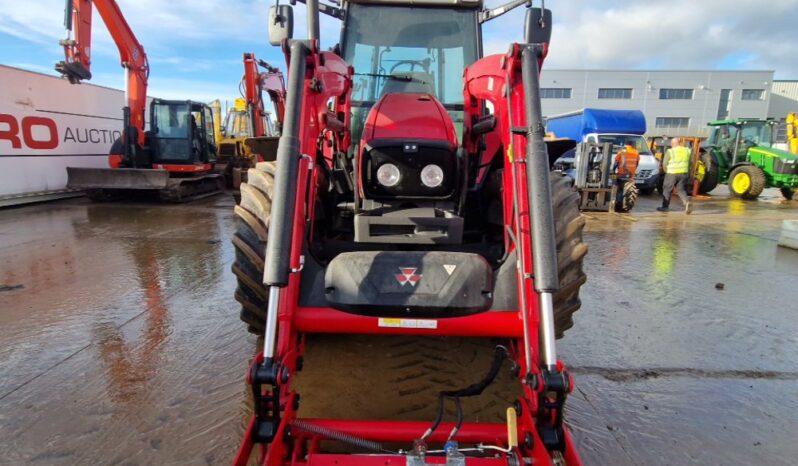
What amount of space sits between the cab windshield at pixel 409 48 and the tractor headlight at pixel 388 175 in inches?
44.0

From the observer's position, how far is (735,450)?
2373 millimetres

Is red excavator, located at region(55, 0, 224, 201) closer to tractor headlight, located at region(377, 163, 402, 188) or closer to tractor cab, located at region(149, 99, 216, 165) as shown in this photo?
tractor cab, located at region(149, 99, 216, 165)

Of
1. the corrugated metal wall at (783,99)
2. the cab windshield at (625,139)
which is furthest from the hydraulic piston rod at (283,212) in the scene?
the corrugated metal wall at (783,99)

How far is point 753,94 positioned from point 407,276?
60.0m

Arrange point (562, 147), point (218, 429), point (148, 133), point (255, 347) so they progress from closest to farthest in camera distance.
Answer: point (218, 429), point (562, 147), point (255, 347), point (148, 133)

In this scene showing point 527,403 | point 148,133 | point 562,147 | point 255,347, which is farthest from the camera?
point 148,133

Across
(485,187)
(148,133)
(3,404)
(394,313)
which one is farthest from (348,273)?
(148,133)

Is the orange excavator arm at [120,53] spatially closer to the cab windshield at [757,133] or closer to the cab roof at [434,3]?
the cab roof at [434,3]

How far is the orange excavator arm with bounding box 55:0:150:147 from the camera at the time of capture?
9148 millimetres

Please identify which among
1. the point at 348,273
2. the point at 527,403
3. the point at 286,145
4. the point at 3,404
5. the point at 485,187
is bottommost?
the point at 3,404

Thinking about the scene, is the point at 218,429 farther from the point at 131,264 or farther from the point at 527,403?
the point at 131,264

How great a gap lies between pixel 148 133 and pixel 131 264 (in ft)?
26.0

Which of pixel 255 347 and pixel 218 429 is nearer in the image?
pixel 218 429

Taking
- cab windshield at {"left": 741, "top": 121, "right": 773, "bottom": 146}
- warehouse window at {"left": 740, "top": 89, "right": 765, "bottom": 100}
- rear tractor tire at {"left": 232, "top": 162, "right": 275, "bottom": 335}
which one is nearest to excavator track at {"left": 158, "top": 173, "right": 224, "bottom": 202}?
rear tractor tire at {"left": 232, "top": 162, "right": 275, "bottom": 335}
